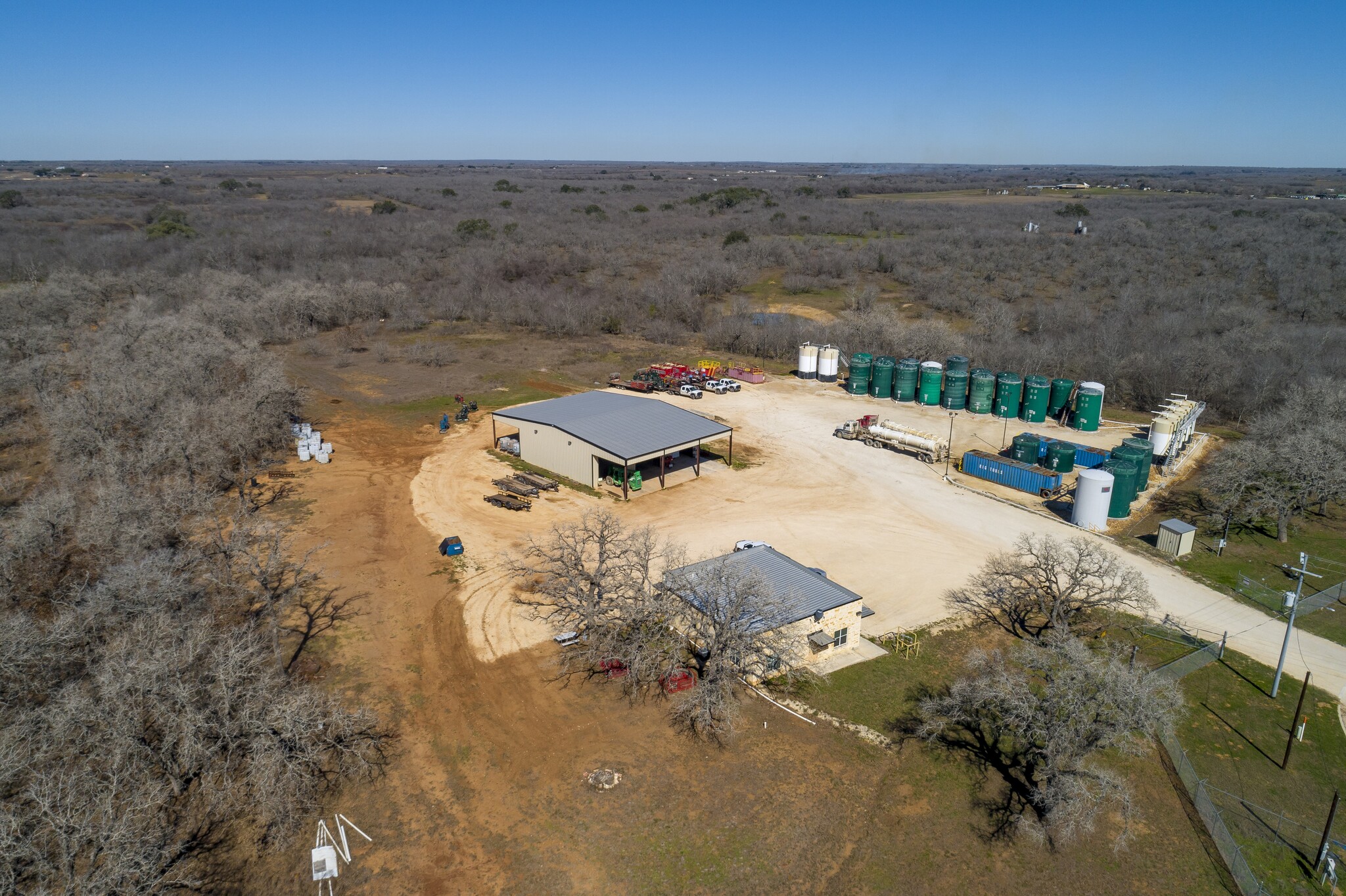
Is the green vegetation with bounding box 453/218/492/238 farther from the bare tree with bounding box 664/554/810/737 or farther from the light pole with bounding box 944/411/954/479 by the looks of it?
the bare tree with bounding box 664/554/810/737

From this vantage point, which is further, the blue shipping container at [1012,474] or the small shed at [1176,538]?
the blue shipping container at [1012,474]

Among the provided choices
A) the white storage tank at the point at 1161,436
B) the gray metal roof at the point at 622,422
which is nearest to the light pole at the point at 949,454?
the white storage tank at the point at 1161,436

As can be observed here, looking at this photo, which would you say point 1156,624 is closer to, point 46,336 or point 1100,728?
point 1100,728

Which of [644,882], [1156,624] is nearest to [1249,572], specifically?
[1156,624]

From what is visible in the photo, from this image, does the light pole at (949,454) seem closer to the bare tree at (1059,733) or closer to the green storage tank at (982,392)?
the green storage tank at (982,392)

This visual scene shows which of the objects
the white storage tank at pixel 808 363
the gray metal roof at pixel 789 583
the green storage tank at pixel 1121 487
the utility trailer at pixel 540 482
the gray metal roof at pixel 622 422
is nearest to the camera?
the gray metal roof at pixel 789 583

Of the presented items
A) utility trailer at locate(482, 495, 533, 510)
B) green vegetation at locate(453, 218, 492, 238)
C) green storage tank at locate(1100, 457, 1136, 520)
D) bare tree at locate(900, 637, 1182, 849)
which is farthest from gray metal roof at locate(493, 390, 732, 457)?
green vegetation at locate(453, 218, 492, 238)
